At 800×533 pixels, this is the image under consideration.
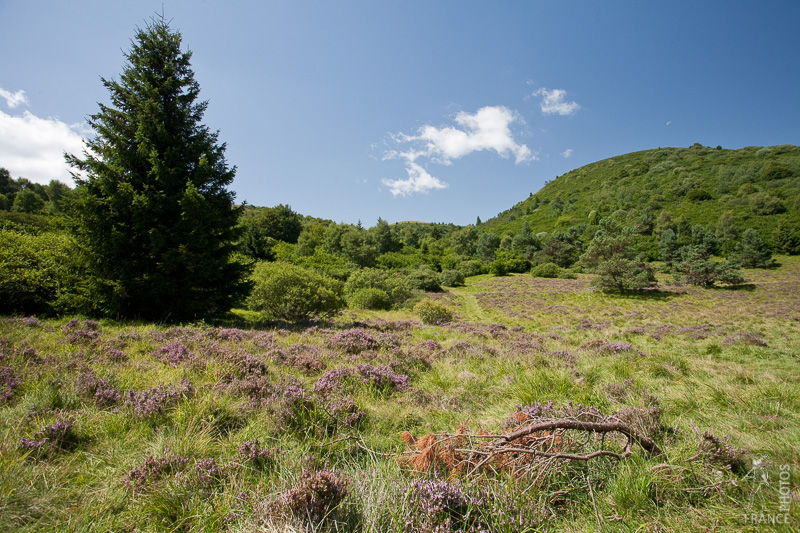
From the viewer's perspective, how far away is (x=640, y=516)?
5.03ft

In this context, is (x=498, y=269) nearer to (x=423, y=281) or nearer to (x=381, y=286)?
(x=423, y=281)

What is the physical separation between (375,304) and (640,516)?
27766 millimetres

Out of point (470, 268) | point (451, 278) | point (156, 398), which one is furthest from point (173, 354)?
point (470, 268)

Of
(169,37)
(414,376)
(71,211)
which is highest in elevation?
(169,37)

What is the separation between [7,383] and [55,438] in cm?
178

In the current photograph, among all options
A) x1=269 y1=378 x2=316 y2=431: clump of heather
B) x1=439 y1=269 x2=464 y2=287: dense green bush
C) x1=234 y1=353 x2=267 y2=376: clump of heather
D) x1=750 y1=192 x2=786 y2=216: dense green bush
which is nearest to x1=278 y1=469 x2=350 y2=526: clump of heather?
x1=269 y1=378 x2=316 y2=431: clump of heather

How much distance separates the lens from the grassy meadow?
1.54 meters

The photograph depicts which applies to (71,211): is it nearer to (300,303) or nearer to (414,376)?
(300,303)

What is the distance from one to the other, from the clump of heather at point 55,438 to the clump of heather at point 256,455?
137cm

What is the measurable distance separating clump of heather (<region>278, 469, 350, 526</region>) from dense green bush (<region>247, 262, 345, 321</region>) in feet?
42.4

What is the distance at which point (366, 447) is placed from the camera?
2219mm

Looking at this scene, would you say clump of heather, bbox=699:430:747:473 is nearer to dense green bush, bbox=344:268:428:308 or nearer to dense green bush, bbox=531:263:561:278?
dense green bush, bbox=344:268:428:308

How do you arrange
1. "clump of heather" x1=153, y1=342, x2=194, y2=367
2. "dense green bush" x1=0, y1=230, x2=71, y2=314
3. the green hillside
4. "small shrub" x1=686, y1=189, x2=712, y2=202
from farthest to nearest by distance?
1. "small shrub" x1=686, y1=189, x2=712, y2=202
2. the green hillside
3. "dense green bush" x1=0, y1=230, x2=71, y2=314
4. "clump of heather" x1=153, y1=342, x2=194, y2=367

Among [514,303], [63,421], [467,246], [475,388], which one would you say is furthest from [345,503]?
[467,246]
